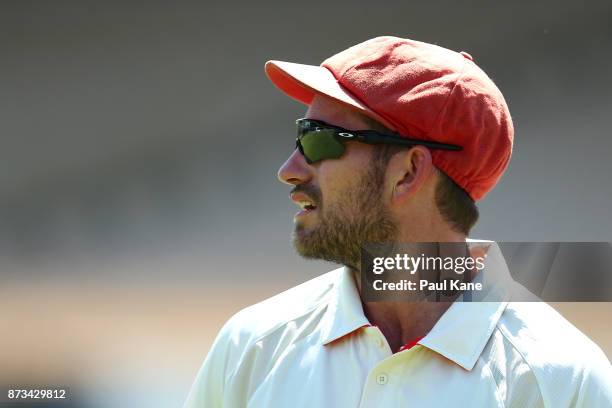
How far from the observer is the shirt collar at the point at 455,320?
5.77 ft

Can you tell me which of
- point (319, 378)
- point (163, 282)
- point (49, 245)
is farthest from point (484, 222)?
point (319, 378)

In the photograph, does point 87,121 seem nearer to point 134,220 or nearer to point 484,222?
point 134,220

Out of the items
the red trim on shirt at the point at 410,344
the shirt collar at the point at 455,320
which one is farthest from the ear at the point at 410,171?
the red trim on shirt at the point at 410,344

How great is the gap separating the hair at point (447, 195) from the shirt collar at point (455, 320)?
152 millimetres

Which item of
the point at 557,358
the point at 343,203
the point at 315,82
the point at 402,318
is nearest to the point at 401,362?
the point at 402,318

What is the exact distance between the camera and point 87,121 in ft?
18.4

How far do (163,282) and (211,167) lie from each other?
2.53 feet

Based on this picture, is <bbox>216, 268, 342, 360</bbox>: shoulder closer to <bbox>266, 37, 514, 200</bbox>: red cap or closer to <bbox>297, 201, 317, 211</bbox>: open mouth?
<bbox>297, 201, 317, 211</bbox>: open mouth

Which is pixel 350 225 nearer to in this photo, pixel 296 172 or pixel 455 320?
pixel 296 172

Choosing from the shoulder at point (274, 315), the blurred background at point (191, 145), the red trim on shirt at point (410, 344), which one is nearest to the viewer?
the red trim on shirt at point (410, 344)

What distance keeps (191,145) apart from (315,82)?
140 inches

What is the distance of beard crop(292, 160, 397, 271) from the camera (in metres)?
1.99

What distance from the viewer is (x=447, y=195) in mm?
2080

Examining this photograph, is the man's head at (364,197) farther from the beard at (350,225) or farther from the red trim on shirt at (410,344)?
the red trim on shirt at (410,344)
